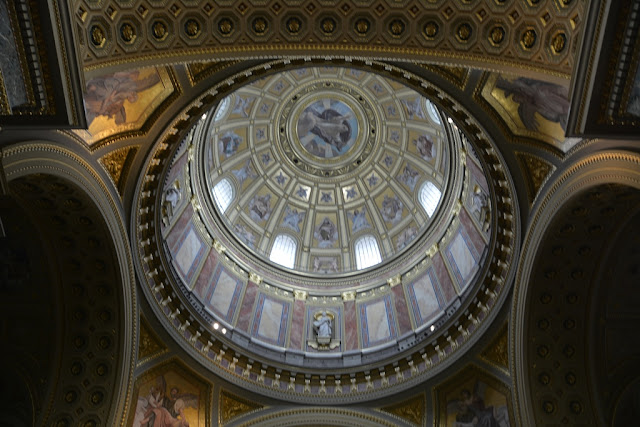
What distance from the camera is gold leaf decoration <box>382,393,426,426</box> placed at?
1950 centimetres

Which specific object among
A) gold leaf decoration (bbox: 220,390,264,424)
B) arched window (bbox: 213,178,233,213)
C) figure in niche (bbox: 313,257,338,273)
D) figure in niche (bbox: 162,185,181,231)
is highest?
arched window (bbox: 213,178,233,213)

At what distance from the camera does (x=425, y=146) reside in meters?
27.9

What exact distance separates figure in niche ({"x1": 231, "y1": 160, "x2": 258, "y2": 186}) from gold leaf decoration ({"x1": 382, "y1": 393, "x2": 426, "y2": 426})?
15.3 meters

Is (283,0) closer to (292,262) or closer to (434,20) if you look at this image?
(434,20)

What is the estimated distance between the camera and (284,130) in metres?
32.0

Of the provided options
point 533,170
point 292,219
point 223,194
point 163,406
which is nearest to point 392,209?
point 292,219

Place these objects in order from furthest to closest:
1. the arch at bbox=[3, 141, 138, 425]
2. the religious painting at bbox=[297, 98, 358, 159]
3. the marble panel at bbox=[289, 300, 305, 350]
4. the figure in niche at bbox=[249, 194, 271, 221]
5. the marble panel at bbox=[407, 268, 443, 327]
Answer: the religious painting at bbox=[297, 98, 358, 159] → the figure in niche at bbox=[249, 194, 271, 221] → the marble panel at bbox=[289, 300, 305, 350] → the marble panel at bbox=[407, 268, 443, 327] → the arch at bbox=[3, 141, 138, 425]

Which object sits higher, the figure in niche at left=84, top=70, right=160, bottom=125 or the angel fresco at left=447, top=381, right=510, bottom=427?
the figure in niche at left=84, top=70, right=160, bottom=125

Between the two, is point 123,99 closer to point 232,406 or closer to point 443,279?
point 232,406

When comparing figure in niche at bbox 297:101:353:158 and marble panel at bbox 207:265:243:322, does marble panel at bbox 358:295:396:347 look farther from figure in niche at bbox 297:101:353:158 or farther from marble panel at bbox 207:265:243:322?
figure in niche at bbox 297:101:353:158

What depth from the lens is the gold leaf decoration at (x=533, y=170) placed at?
14834 mm

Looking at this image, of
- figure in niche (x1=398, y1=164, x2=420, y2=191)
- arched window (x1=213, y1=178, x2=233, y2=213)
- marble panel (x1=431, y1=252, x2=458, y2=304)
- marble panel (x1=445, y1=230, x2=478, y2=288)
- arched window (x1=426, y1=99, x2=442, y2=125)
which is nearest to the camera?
marble panel (x1=445, y1=230, x2=478, y2=288)

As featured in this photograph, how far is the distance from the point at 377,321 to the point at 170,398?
9.62 m

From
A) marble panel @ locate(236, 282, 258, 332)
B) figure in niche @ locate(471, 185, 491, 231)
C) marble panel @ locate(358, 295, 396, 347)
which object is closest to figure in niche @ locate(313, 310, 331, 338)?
marble panel @ locate(358, 295, 396, 347)
